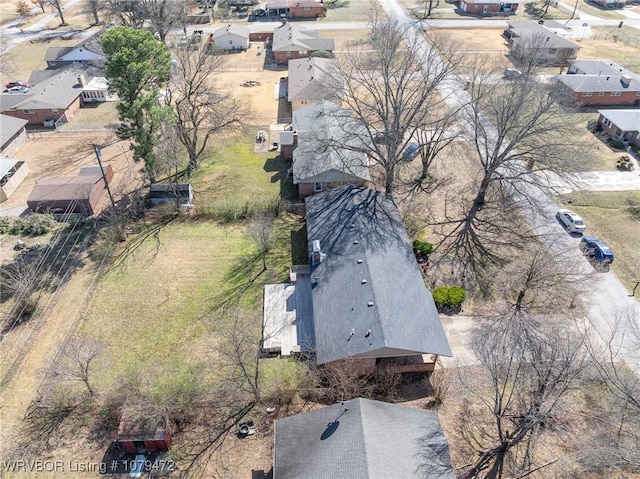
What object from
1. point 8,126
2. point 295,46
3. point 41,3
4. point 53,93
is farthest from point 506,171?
point 41,3

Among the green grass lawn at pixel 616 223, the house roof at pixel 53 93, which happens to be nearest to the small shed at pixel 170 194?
the house roof at pixel 53 93

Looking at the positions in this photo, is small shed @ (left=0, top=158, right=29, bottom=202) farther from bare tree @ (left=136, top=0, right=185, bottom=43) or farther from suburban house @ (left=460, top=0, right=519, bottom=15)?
suburban house @ (left=460, top=0, right=519, bottom=15)

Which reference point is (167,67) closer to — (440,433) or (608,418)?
(440,433)

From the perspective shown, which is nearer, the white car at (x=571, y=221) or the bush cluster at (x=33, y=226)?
the white car at (x=571, y=221)

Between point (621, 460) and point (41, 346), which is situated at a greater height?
point (621, 460)

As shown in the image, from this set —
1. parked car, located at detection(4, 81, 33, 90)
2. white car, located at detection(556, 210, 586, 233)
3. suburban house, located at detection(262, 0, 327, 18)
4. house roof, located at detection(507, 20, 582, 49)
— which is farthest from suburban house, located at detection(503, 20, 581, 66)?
parked car, located at detection(4, 81, 33, 90)

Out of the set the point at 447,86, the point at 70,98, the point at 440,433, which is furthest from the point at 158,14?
the point at 440,433

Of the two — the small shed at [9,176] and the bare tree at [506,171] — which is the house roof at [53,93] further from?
the bare tree at [506,171]
